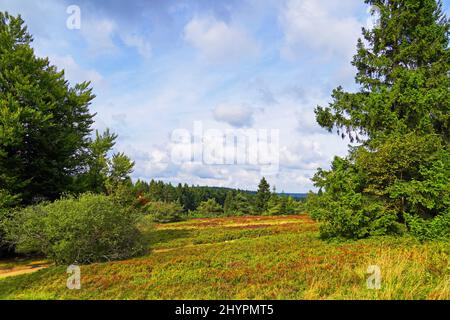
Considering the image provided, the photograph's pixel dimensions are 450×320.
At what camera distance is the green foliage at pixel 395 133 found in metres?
13.9

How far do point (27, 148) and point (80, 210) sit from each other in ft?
30.5

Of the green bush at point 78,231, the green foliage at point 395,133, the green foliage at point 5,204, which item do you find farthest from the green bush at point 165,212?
the green foliage at point 395,133

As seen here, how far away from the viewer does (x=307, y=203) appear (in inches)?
655

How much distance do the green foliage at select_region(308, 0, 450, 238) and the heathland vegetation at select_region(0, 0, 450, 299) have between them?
66mm

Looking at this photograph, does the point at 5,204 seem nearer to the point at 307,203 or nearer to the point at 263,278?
the point at 263,278

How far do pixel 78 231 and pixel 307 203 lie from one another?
11.4m

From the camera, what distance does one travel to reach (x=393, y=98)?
15.3 metres

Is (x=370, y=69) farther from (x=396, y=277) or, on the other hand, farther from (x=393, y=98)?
(x=396, y=277)

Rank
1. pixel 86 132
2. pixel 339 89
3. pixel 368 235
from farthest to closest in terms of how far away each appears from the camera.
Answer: pixel 86 132 < pixel 339 89 < pixel 368 235

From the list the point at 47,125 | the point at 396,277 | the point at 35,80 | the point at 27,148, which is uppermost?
the point at 35,80

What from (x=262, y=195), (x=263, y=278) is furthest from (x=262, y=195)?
(x=263, y=278)

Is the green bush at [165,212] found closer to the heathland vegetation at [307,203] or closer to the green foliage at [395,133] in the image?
the heathland vegetation at [307,203]
